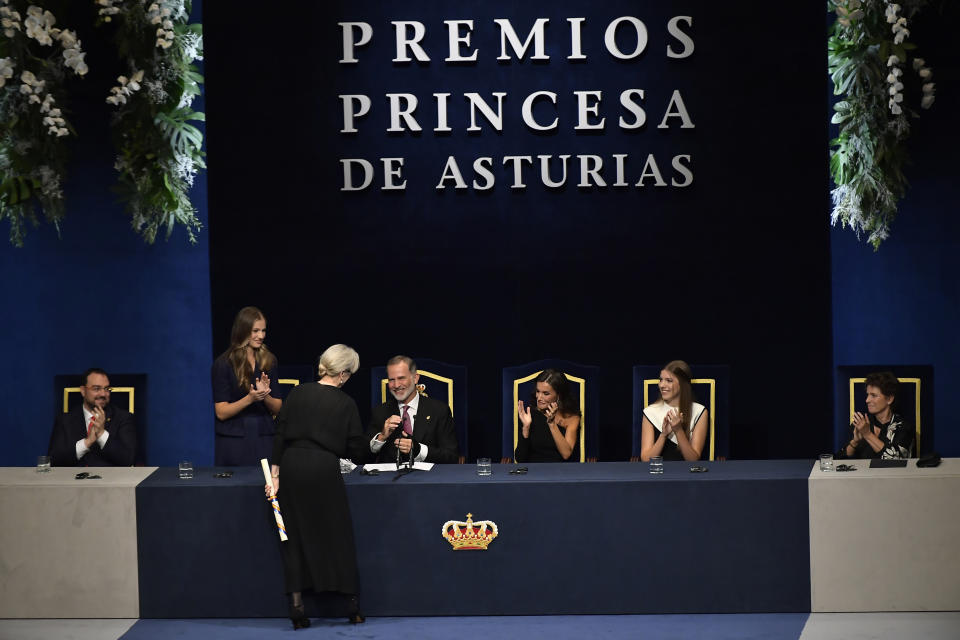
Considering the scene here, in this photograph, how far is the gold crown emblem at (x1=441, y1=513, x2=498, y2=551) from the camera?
511 centimetres

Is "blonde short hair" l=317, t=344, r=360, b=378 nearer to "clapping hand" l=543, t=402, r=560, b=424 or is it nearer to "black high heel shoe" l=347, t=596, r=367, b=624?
"black high heel shoe" l=347, t=596, r=367, b=624

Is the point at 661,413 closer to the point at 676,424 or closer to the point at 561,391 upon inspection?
the point at 676,424

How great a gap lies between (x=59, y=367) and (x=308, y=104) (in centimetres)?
235

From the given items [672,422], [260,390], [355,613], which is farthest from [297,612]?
[672,422]

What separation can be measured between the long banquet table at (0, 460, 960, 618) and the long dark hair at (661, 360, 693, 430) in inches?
35.9

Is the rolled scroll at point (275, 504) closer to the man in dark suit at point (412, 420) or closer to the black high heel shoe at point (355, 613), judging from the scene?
the black high heel shoe at point (355, 613)

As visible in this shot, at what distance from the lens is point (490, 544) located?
5129 millimetres

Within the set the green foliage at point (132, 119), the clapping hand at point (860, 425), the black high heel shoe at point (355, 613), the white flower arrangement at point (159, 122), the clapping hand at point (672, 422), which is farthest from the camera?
the white flower arrangement at point (159, 122)

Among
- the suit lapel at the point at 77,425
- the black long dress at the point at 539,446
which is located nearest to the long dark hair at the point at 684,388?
the black long dress at the point at 539,446

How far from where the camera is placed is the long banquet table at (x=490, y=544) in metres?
5.08

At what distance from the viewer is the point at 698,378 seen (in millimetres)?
6617

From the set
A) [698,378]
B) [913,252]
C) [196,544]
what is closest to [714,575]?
[698,378]

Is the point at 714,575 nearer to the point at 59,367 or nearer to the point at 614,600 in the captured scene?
the point at 614,600

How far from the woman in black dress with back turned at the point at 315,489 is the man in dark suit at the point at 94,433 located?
1.60 meters
